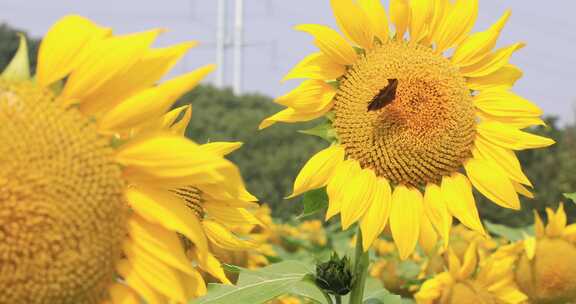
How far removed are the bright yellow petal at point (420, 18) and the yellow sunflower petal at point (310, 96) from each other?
0.30 meters

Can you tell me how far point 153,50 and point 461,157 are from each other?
1.13m

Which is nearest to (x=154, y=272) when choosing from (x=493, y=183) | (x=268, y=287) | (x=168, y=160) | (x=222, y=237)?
(x=168, y=160)

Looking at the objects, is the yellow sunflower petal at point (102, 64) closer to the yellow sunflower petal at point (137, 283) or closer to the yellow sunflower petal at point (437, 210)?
the yellow sunflower petal at point (137, 283)

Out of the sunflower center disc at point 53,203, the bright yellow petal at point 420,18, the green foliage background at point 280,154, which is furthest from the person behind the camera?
the green foliage background at point 280,154

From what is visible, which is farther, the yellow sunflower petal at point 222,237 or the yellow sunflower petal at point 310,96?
the yellow sunflower petal at point 310,96

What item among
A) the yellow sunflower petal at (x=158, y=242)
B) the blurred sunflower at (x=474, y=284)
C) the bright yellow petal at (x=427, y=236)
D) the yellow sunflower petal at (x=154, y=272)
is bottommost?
the blurred sunflower at (x=474, y=284)

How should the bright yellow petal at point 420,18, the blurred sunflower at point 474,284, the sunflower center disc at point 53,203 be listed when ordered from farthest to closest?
the blurred sunflower at point 474,284 < the bright yellow petal at point 420,18 < the sunflower center disc at point 53,203

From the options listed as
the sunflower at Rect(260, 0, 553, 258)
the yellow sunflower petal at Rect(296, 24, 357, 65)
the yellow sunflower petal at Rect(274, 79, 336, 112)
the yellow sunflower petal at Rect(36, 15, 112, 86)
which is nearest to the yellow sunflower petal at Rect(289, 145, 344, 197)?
the sunflower at Rect(260, 0, 553, 258)

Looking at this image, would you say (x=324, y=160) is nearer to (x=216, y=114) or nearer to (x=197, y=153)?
(x=197, y=153)

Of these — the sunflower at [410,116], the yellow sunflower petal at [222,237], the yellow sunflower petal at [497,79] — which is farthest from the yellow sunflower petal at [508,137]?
the yellow sunflower petal at [222,237]

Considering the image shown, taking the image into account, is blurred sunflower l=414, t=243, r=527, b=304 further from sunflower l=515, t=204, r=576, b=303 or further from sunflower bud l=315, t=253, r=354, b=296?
sunflower bud l=315, t=253, r=354, b=296

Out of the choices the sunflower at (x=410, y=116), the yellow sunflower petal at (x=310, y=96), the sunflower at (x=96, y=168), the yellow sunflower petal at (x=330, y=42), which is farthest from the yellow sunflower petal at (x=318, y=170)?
the sunflower at (x=96, y=168)

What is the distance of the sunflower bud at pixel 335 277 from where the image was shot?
2.06 m

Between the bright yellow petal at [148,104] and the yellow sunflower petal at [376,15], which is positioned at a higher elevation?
the yellow sunflower petal at [376,15]
